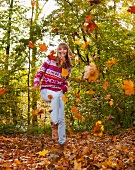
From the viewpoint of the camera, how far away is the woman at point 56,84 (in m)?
5.25

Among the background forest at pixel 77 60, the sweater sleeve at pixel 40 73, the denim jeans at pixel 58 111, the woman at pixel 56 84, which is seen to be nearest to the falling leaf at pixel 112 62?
the background forest at pixel 77 60

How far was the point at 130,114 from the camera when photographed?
32.1 feet

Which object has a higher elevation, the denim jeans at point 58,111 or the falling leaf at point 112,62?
the falling leaf at point 112,62

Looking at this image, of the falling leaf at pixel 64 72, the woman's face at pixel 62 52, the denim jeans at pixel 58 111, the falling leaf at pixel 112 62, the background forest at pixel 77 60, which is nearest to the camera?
the denim jeans at pixel 58 111

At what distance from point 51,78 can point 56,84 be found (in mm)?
131

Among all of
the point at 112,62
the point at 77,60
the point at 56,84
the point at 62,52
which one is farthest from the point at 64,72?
the point at 112,62

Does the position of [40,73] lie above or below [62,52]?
below

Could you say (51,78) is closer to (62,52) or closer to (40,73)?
(40,73)

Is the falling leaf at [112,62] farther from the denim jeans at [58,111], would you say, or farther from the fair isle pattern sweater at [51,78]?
the denim jeans at [58,111]

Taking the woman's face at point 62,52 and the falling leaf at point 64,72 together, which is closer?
the falling leaf at point 64,72

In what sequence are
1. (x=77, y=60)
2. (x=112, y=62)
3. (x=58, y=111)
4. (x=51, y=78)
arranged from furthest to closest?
1. (x=112, y=62)
2. (x=77, y=60)
3. (x=51, y=78)
4. (x=58, y=111)

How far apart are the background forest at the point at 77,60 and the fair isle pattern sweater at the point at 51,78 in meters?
2.47

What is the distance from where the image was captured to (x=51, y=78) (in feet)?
17.8

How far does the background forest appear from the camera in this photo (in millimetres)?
9609
